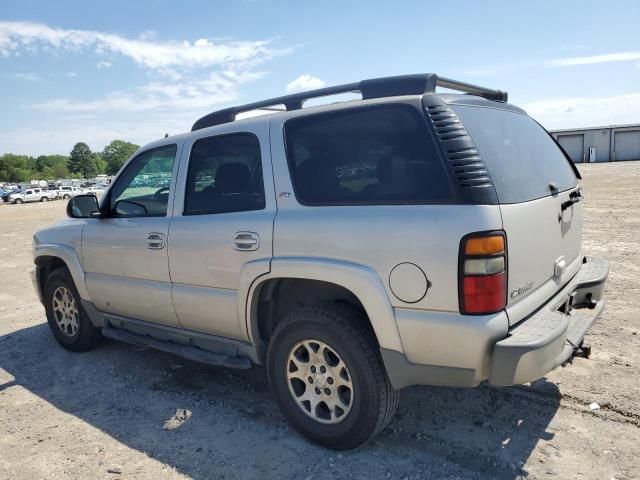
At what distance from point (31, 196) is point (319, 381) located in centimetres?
5624

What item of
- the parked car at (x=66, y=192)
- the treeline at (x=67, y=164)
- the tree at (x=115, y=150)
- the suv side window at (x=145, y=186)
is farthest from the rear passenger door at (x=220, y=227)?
the tree at (x=115, y=150)

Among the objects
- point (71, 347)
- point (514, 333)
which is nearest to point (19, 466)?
point (71, 347)

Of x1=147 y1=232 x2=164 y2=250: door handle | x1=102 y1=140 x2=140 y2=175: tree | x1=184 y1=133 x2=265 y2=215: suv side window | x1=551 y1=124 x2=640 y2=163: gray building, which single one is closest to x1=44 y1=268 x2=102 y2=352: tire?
x1=147 y1=232 x2=164 y2=250: door handle

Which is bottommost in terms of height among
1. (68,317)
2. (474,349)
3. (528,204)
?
(68,317)

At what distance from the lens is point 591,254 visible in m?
7.93

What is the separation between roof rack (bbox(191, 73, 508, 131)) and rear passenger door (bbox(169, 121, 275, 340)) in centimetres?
27

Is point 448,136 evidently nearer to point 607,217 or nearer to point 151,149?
point 151,149

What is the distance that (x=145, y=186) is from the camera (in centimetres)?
418

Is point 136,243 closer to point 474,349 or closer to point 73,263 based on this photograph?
point 73,263

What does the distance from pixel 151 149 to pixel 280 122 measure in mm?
1427

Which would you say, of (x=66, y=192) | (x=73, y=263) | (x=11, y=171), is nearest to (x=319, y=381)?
(x=73, y=263)

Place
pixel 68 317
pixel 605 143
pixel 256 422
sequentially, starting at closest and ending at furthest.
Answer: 1. pixel 256 422
2. pixel 68 317
3. pixel 605 143

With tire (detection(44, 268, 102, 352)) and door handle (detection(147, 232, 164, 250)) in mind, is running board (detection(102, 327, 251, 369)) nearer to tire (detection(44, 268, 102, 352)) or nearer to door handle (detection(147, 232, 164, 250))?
tire (detection(44, 268, 102, 352))

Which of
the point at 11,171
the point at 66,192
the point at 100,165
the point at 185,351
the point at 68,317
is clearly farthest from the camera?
the point at 100,165
